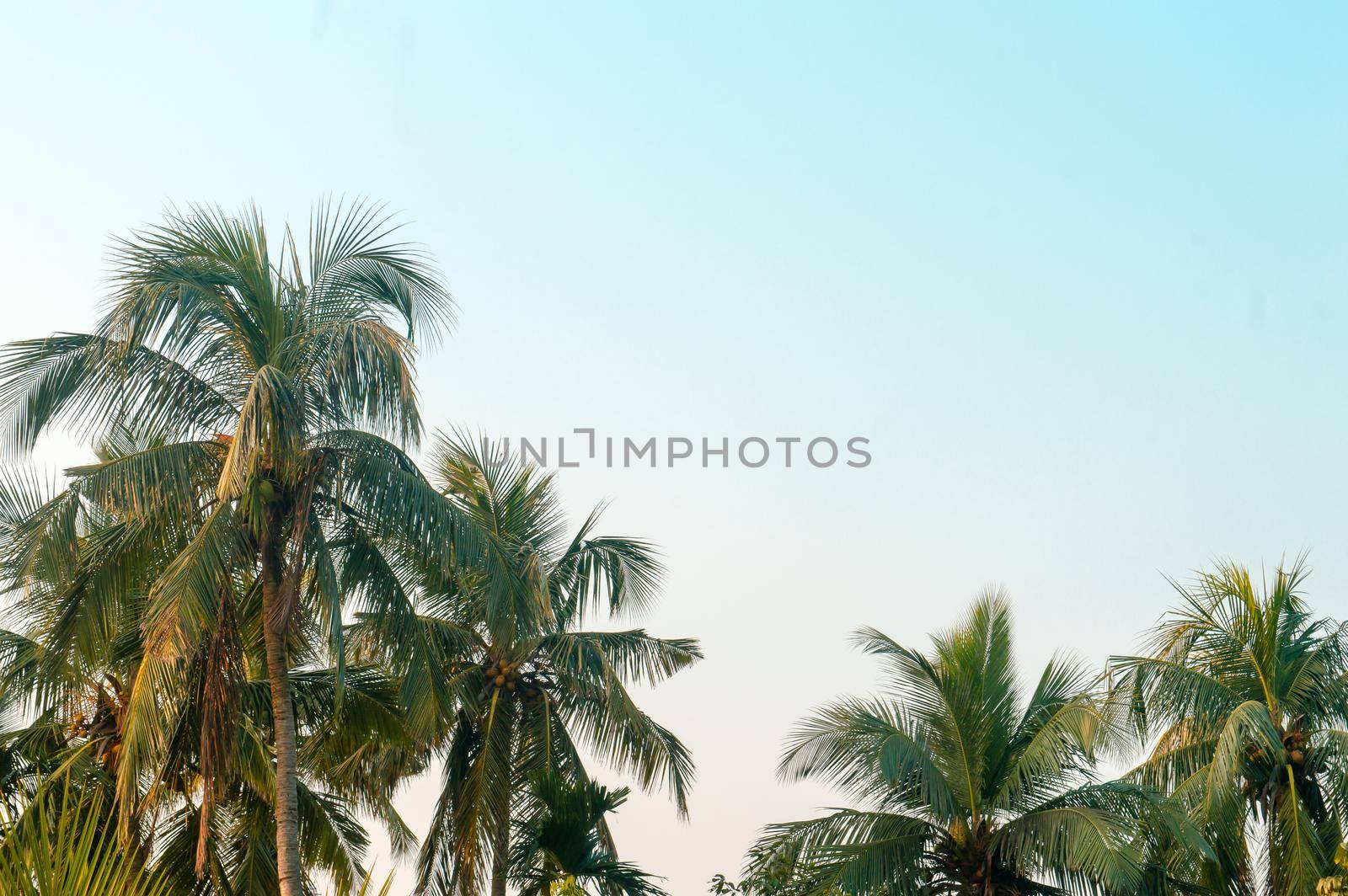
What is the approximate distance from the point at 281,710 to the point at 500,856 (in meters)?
5.37

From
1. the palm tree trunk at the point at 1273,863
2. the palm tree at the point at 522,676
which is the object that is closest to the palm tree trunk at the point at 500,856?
the palm tree at the point at 522,676

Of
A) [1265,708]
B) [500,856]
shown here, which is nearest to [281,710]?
[500,856]

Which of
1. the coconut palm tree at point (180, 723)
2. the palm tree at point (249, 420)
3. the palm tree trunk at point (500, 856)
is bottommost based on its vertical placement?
the palm tree trunk at point (500, 856)

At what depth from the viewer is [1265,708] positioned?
18.2m

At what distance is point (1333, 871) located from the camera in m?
18.4

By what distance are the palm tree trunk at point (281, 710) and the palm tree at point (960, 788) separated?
6805 millimetres

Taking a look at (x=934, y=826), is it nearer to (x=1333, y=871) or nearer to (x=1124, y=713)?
(x=1124, y=713)

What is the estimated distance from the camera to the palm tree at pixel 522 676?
1858cm

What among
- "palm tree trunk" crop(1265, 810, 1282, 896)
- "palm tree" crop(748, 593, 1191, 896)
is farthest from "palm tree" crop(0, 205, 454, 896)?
"palm tree trunk" crop(1265, 810, 1282, 896)

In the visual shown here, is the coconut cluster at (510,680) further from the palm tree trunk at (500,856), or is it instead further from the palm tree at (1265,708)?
the palm tree at (1265,708)

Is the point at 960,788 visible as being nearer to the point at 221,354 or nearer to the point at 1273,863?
the point at 1273,863

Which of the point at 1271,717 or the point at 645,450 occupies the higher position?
the point at 645,450

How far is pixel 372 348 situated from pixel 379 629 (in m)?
2.96

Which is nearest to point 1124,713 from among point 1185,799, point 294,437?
point 1185,799
